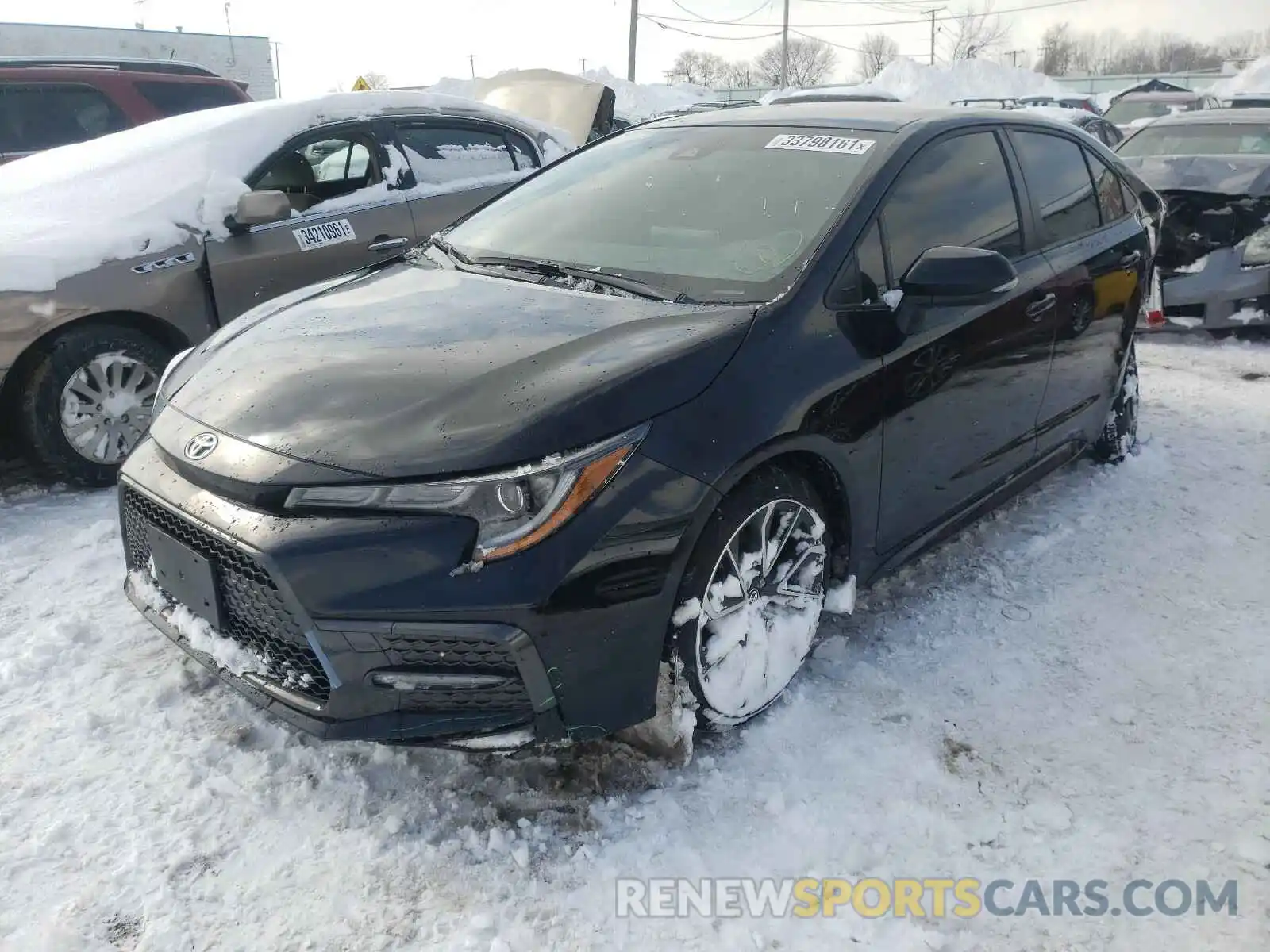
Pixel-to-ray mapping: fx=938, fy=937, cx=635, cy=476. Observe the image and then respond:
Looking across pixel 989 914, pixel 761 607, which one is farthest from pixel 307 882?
pixel 989 914

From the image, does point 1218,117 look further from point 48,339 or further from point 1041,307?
point 48,339

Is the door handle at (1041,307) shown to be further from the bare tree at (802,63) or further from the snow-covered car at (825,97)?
the bare tree at (802,63)

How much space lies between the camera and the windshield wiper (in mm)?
2553

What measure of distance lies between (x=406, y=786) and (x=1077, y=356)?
287 centimetres

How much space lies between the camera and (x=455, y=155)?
5246 millimetres

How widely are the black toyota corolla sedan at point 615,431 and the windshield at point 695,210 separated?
0.01 metres

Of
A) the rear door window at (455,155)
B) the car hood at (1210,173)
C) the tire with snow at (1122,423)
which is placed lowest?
the tire with snow at (1122,423)

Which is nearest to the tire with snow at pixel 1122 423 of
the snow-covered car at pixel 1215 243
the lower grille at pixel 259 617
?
the snow-covered car at pixel 1215 243

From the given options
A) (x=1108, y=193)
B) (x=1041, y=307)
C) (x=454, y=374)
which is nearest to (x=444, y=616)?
(x=454, y=374)

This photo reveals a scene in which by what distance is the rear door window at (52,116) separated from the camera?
23.4ft

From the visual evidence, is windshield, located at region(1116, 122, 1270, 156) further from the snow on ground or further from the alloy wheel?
the alloy wheel

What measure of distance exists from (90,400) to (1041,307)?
12.3 feet

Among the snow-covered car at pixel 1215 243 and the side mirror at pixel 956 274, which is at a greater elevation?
the side mirror at pixel 956 274

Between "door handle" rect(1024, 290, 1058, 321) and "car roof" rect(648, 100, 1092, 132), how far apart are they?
665 millimetres
